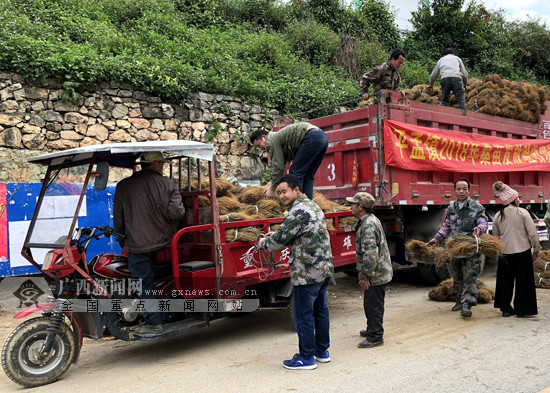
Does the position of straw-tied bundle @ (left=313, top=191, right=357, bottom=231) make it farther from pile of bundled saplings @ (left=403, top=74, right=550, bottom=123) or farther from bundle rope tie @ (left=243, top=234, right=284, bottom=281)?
pile of bundled saplings @ (left=403, top=74, right=550, bottom=123)

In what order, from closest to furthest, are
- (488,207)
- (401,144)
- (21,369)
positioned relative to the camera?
(21,369), (401,144), (488,207)

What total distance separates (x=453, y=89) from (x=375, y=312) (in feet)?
19.3

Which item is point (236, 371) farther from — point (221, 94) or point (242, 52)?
point (242, 52)

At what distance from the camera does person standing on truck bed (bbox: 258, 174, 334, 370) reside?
163 inches

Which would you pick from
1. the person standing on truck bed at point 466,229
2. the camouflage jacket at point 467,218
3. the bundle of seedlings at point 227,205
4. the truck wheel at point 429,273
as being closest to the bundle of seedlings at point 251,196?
the bundle of seedlings at point 227,205

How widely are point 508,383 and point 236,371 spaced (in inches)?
88.1

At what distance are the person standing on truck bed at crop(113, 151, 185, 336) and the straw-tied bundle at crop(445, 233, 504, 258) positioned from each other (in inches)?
133

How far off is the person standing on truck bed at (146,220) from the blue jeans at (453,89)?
623 centimetres

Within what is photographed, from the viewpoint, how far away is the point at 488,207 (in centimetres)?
879

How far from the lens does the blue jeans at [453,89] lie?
28.6ft

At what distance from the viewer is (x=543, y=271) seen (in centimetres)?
783

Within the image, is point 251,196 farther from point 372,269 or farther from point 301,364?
point 301,364

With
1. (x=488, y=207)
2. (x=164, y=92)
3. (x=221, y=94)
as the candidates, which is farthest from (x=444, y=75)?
(x=164, y=92)

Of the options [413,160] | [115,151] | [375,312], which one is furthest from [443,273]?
[115,151]
